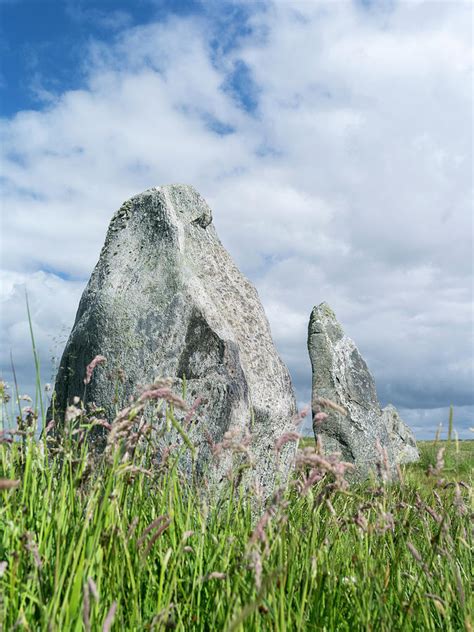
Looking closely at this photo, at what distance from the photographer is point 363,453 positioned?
37.2ft

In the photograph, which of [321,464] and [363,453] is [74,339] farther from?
[363,453]

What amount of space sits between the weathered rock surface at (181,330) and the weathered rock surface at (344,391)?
4.35m

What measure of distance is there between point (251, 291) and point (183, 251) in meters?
1.23

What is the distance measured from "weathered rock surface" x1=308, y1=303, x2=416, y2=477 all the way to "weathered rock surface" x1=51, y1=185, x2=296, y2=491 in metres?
4.35

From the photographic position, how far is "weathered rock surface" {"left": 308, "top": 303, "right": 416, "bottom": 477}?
11.4 meters

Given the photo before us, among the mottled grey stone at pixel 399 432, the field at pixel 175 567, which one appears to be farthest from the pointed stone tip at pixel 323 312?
the field at pixel 175 567

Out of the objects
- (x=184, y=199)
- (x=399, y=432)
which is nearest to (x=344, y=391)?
(x=184, y=199)

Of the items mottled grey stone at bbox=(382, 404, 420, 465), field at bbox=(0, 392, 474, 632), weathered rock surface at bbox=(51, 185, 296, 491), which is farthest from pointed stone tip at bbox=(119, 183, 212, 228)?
mottled grey stone at bbox=(382, 404, 420, 465)

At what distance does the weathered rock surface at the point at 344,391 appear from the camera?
1135cm

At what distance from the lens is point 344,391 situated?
11.9 metres

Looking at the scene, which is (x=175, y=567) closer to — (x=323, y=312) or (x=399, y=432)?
(x=323, y=312)

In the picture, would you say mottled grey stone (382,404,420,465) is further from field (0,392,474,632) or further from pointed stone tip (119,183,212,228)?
field (0,392,474,632)

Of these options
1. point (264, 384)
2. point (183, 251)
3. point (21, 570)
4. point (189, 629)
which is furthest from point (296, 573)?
point (183, 251)

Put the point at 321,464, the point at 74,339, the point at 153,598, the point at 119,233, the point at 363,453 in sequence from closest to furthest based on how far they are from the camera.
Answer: the point at 321,464 → the point at 153,598 → the point at 74,339 → the point at 119,233 → the point at 363,453
